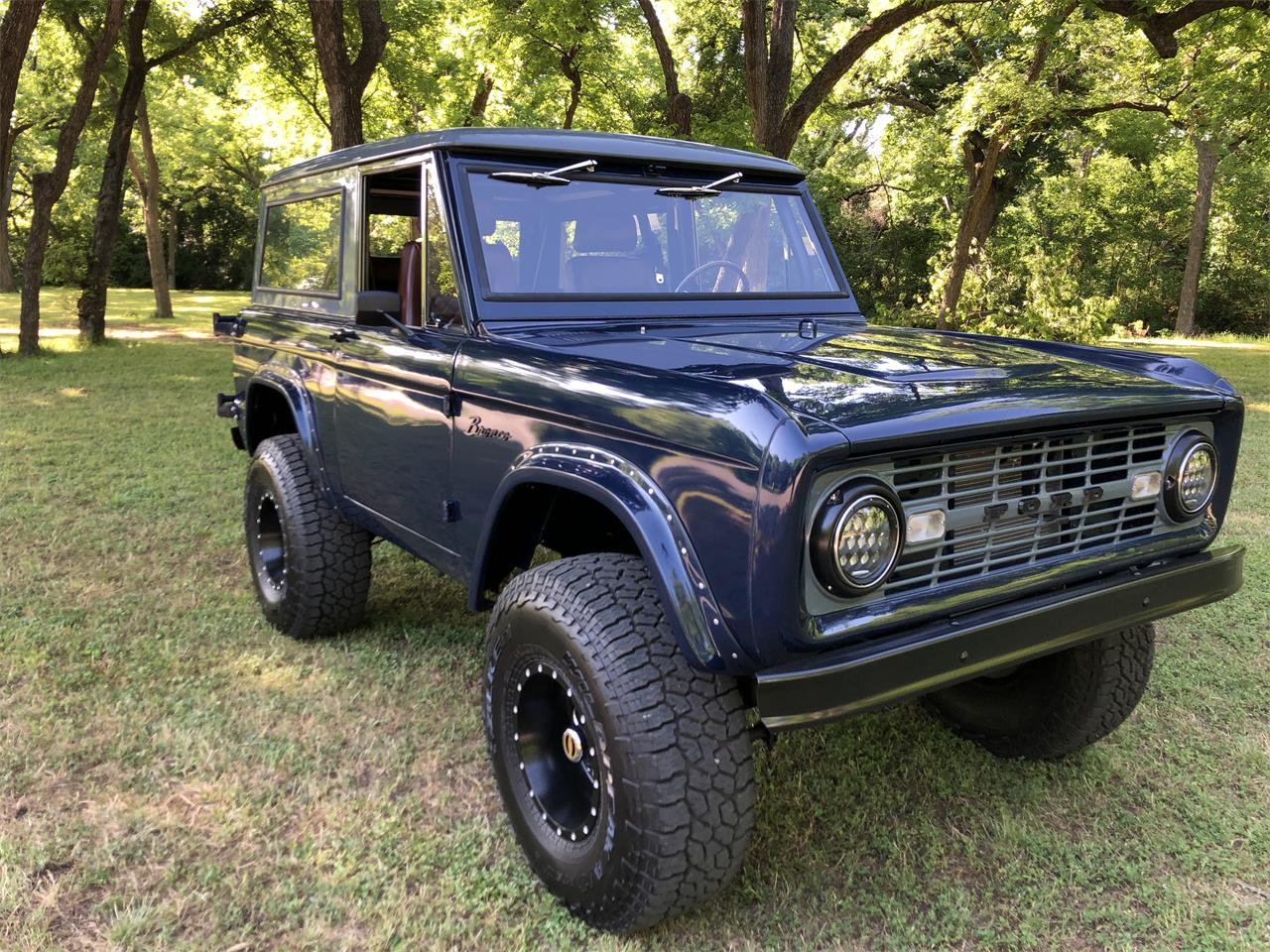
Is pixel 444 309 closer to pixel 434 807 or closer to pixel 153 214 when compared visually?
pixel 434 807

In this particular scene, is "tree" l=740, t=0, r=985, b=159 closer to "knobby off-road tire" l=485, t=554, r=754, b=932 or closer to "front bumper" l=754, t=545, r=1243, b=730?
"front bumper" l=754, t=545, r=1243, b=730

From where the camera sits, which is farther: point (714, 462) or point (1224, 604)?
point (1224, 604)

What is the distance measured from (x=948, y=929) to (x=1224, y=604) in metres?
3.08

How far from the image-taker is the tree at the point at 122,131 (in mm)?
13609

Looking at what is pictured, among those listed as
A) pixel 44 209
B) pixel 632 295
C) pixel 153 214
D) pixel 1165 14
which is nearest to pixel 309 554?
pixel 632 295

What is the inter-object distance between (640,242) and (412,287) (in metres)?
0.82

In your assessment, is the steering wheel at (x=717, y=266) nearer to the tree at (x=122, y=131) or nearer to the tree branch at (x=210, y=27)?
the tree at (x=122, y=131)

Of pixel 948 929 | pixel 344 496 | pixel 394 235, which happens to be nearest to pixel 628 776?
pixel 948 929

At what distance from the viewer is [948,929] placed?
2.43 meters

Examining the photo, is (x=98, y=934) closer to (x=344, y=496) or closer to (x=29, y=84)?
(x=344, y=496)

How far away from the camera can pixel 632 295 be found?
10.7ft

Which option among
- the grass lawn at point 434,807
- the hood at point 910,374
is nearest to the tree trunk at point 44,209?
the grass lawn at point 434,807

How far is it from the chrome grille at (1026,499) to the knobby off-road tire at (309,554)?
2532 mm

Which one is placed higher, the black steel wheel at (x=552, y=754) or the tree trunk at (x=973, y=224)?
the tree trunk at (x=973, y=224)
